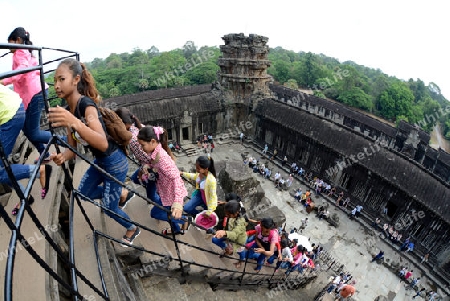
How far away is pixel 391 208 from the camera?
13.8m

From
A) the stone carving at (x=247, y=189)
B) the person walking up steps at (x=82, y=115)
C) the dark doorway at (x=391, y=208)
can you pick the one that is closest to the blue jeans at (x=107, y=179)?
the person walking up steps at (x=82, y=115)

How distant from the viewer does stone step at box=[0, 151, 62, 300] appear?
8.58ft

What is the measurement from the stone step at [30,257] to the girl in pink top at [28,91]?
3.06ft

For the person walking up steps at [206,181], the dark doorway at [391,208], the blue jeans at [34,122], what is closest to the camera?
the blue jeans at [34,122]

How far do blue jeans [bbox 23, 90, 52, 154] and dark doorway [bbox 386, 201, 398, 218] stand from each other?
51.3 ft

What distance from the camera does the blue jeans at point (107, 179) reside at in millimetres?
3396

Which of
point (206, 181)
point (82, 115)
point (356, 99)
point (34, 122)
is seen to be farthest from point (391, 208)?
point (356, 99)

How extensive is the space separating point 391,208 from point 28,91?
16.3 m

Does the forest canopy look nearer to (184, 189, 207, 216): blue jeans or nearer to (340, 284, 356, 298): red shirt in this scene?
(340, 284, 356, 298): red shirt

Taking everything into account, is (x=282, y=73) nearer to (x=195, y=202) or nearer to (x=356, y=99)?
(x=356, y=99)

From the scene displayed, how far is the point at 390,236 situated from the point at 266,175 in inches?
299

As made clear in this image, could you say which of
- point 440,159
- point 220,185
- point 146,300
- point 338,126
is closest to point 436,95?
point 440,159

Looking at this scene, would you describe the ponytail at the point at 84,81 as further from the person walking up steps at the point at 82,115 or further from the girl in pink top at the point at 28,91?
the girl in pink top at the point at 28,91

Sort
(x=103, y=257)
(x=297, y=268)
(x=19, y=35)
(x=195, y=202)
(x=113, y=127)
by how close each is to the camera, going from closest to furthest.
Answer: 1. (x=113, y=127)
2. (x=103, y=257)
3. (x=19, y=35)
4. (x=195, y=202)
5. (x=297, y=268)
